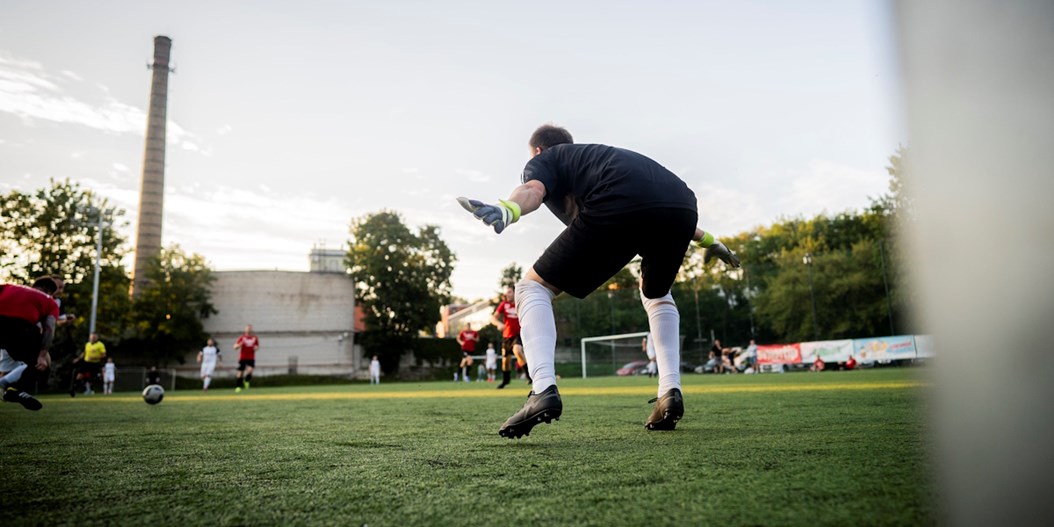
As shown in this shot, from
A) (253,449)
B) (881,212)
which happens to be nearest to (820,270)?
(881,212)

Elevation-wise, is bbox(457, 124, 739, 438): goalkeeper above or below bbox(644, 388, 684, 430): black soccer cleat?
above

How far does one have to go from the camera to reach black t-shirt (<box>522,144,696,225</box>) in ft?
10.6

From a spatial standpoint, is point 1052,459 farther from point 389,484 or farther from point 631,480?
point 389,484

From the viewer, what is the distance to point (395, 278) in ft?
161

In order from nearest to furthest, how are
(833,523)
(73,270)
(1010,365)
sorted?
(1010,365)
(833,523)
(73,270)

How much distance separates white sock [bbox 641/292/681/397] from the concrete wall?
154 feet

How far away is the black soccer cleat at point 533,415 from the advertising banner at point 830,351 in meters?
30.7

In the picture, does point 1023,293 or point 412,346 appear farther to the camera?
point 412,346

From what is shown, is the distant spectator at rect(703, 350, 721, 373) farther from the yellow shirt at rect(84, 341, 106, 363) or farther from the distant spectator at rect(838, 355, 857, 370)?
the yellow shirt at rect(84, 341, 106, 363)

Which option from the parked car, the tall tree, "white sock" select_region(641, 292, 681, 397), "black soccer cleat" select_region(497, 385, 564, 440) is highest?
the tall tree

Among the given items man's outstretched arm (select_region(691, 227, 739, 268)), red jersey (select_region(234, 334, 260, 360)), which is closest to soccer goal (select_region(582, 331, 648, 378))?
red jersey (select_region(234, 334, 260, 360))

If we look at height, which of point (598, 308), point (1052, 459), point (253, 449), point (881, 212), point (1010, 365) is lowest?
point (253, 449)

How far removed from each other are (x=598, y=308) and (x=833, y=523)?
141 feet

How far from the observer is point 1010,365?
80 cm
